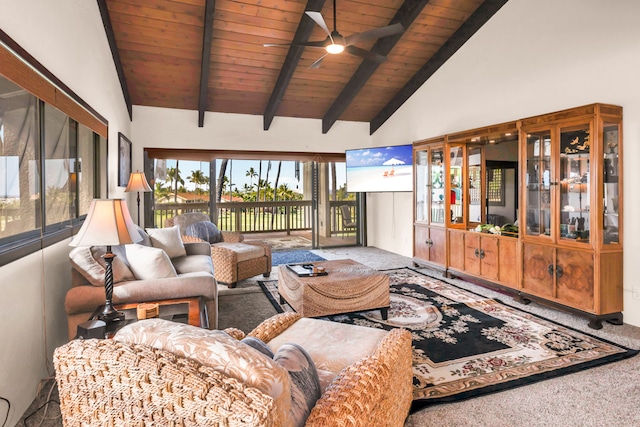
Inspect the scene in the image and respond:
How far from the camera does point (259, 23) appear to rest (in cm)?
475

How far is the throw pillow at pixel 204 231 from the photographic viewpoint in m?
5.13

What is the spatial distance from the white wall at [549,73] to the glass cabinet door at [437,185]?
1.70ft

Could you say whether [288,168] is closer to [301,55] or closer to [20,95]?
[301,55]

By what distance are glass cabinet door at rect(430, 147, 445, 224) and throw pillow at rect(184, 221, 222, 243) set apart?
9.80 feet

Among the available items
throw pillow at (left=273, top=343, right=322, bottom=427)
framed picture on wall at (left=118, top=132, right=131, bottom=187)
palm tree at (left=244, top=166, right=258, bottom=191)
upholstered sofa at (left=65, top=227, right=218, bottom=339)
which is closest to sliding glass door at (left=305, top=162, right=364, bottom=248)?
framed picture on wall at (left=118, top=132, right=131, bottom=187)

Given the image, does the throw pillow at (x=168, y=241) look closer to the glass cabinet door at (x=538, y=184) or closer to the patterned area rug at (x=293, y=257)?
the patterned area rug at (x=293, y=257)

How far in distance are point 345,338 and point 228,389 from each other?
3.86 feet

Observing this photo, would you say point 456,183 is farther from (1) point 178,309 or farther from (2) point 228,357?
(2) point 228,357

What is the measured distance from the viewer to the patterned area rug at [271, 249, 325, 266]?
21.1 ft

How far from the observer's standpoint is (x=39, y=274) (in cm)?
231

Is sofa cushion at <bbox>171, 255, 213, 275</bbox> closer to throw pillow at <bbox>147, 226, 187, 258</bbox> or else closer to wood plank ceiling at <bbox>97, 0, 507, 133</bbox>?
throw pillow at <bbox>147, 226, 187, 258</bbox>

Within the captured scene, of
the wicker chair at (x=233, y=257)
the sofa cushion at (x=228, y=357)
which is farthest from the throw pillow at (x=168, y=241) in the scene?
Result: the sofa cushion at (x=228, y=357)

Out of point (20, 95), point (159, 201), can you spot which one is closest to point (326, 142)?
point (159, 201)

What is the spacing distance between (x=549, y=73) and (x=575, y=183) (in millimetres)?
1349
